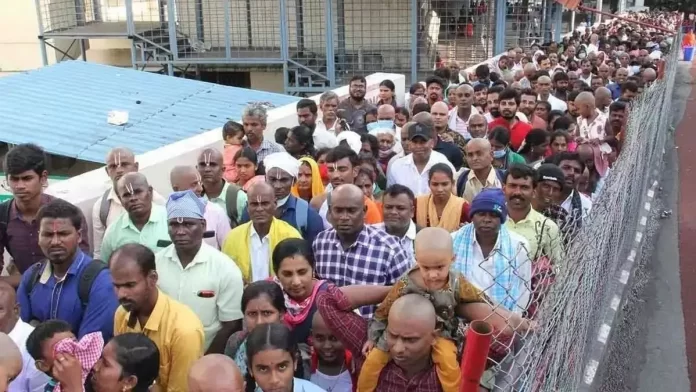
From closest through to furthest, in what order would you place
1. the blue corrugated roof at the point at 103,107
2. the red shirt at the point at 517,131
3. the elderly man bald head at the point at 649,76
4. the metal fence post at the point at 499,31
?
the red shirt at the point at 517,131 < the blue corrugated roof at the point at 103,107 < the elderly man bald head at the point at 649,76 < the metal fence post at the point at 499,31

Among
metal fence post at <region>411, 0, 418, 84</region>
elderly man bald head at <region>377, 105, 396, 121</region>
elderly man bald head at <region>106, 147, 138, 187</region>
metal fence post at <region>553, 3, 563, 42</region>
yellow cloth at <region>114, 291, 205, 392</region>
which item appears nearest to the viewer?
yellow cloth at <region>114, 291, 205, 392</region>

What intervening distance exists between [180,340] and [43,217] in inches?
39.1

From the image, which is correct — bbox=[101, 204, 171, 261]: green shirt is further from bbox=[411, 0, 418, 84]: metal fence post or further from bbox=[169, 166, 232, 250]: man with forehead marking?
bbox=[411, 0, 418, 84]: metal fence post

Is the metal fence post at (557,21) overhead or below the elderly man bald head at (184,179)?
overhead

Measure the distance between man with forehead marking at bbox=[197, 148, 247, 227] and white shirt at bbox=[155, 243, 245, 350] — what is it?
1230mm

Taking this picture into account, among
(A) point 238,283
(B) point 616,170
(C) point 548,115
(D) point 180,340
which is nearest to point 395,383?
(D) point 180,340

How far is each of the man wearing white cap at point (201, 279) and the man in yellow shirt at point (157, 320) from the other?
414 mm

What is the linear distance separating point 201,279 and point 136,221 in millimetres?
857

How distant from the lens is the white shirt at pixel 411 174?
5336 mm

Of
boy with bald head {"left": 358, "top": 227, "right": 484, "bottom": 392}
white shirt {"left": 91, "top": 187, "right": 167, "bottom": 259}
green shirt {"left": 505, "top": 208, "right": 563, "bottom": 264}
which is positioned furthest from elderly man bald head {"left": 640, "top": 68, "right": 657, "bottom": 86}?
boy with bald head {"left": 358, "top": 227, "right": 484, "bottom": 392}

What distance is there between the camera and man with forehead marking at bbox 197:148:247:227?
4.69 meters

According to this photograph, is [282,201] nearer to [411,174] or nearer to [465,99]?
[411,174]

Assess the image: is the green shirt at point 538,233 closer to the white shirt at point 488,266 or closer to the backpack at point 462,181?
the white shirt at point 488,266

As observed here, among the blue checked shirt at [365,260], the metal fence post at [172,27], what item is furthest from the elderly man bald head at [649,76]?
the metal fence post at [172,27]
